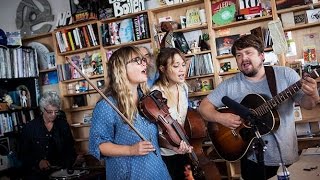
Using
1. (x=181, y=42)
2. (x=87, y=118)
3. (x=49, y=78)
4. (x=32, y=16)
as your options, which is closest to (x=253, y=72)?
(x=181, y=42)

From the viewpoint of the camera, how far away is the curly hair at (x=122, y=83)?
5.88ft

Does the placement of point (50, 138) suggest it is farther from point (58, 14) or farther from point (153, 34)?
point (58, 14)

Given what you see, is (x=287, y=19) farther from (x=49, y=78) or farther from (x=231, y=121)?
(x=49, y=78)

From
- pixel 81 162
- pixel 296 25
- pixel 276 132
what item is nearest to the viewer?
pixel 276 132

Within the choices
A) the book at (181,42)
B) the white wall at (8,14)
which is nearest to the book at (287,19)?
the book at (181,42)

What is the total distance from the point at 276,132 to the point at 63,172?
188 centimetres

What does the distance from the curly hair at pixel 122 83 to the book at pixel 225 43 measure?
2.29m

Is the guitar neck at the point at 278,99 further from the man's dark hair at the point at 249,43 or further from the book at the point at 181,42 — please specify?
the book at the point at 181,42

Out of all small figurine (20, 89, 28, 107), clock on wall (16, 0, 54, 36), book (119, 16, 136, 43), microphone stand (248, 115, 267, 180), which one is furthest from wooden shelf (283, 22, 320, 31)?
small figurine (20, 89, 28, 107)

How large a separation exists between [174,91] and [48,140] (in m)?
1.81

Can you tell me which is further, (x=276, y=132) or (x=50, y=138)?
(x=50, y=138)

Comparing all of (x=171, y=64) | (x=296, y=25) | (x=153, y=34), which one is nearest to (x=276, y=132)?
(x=171, y=64)

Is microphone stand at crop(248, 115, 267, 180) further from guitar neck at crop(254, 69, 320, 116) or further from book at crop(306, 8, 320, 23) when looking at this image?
book at crop(306, 8, 320, 23)

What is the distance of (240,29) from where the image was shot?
4.00m
